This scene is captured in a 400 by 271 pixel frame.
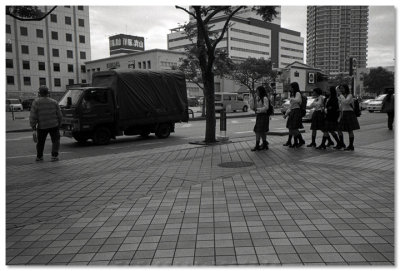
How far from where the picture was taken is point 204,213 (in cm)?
450

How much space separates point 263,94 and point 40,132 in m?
5.86

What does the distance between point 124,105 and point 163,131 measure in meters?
2.23

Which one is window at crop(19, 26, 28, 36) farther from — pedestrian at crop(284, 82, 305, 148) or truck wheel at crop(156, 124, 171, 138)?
pedestrian at crop(284, 82, 305, 148)

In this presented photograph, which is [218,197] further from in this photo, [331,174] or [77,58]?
[77,58]

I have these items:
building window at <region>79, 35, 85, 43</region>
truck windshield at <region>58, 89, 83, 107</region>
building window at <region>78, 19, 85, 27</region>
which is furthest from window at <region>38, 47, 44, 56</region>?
truck windshield at <region>58, 89, 83, 107</region>

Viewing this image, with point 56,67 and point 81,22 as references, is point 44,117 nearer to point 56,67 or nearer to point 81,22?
point 56,67

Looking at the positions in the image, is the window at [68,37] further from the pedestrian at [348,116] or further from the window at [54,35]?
the pedestrian at [348,116]

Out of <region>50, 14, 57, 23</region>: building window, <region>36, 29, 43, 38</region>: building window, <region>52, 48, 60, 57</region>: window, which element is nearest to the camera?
<region>36, 29, 43, 38</region>: building window

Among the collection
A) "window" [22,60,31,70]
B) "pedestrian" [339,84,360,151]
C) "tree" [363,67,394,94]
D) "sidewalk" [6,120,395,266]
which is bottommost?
"sidewalk" [6,120,395,266]

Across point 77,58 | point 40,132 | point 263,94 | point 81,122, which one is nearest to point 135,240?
point 40,132

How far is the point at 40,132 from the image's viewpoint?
8688mm

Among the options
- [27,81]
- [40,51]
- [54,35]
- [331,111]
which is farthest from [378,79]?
[331,111]

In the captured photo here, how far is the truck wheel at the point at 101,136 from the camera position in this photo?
1239 centimetres

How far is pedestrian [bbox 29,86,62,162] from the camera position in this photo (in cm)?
856
